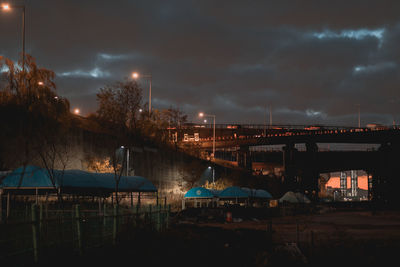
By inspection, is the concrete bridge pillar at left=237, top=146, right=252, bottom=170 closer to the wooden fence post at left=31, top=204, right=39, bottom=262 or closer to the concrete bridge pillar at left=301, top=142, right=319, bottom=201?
the concrete bridge pillar at left=301, top=142, right=319, bottom=201

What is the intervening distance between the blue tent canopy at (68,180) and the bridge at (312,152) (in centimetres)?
7023

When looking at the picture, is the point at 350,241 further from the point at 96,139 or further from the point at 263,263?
the point at 96,139

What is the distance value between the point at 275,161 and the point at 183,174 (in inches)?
3024

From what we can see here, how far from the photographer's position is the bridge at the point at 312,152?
376 ft

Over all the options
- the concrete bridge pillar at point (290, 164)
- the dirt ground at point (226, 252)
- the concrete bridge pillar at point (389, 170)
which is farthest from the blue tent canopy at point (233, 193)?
the concrete bridge pillar at point (389, 170)

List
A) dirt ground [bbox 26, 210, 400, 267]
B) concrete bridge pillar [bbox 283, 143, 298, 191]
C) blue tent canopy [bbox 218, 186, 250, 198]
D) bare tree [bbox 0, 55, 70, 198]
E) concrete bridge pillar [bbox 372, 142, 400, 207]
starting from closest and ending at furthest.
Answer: dirt ground [bbox 26, 210, 400, 267]
bare tree [bbox 0, 55, 70, 198]
blue tent canopy [bbox 218, 186, 250, 198]
concrete bridge pillar [bbox 283, 143, 298, 191]
concrete bridge pillar [bbox 372, 142, 400, 207]

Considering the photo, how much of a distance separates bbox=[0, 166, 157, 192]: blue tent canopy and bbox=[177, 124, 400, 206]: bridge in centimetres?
7023

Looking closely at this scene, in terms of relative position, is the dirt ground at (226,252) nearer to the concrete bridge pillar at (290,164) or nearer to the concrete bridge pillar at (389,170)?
the concrete bridge pillar at (290,164)

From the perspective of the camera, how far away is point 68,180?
83.8 ft

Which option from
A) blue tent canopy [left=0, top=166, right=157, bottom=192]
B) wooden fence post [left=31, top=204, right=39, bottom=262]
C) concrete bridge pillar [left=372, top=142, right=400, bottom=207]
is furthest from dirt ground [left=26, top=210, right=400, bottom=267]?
concrete bridge pillar [left=372, top=142, right=400, bottom=207]

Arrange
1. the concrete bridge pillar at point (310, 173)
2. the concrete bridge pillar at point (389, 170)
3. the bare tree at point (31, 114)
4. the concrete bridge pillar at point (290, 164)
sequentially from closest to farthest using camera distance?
the bare tree at point (31, 114), the concrete bridge pillar at point (290, 164), the concrete bridge pillar at point (310, 173), the concrete bridge pillar at point (389, 170)

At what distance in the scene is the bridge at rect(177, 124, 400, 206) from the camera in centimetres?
11450

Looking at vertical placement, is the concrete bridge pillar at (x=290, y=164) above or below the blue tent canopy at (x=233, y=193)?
above

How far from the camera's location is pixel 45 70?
45.5m
